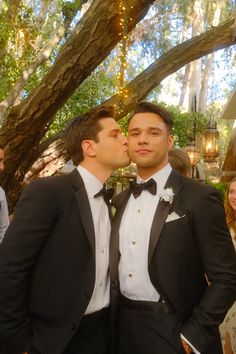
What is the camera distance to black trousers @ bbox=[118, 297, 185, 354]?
2.01 metres

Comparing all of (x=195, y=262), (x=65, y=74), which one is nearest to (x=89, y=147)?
(x=195, y=262)

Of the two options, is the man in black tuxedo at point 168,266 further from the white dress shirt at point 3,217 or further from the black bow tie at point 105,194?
the white dress shirt at point 3,217

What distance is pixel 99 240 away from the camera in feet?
6.92

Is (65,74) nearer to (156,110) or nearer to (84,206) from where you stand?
(156,110)

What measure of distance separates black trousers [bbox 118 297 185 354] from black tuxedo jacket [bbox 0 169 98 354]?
0.30 metres

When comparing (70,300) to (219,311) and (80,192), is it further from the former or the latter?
(219,311)

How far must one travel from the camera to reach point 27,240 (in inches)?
75.4

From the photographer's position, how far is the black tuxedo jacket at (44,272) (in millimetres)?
1897

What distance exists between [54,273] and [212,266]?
31.5 inches

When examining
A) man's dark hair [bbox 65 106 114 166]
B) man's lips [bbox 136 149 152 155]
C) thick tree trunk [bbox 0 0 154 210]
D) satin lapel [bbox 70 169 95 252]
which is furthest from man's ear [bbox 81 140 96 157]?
thick tree trunk [bbox 0 0 154 210]

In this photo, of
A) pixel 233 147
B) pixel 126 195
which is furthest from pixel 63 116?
pixel 126 195

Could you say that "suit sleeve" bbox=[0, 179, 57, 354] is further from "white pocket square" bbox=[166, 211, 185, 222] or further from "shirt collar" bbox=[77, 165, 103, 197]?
"white pocket square" bbox=[166, 211, 185, 222]

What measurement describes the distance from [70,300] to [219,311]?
755 millimetres

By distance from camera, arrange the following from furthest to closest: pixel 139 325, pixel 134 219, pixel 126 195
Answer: pixel 126 195 → pixel 134 219 → pixel 139 325
